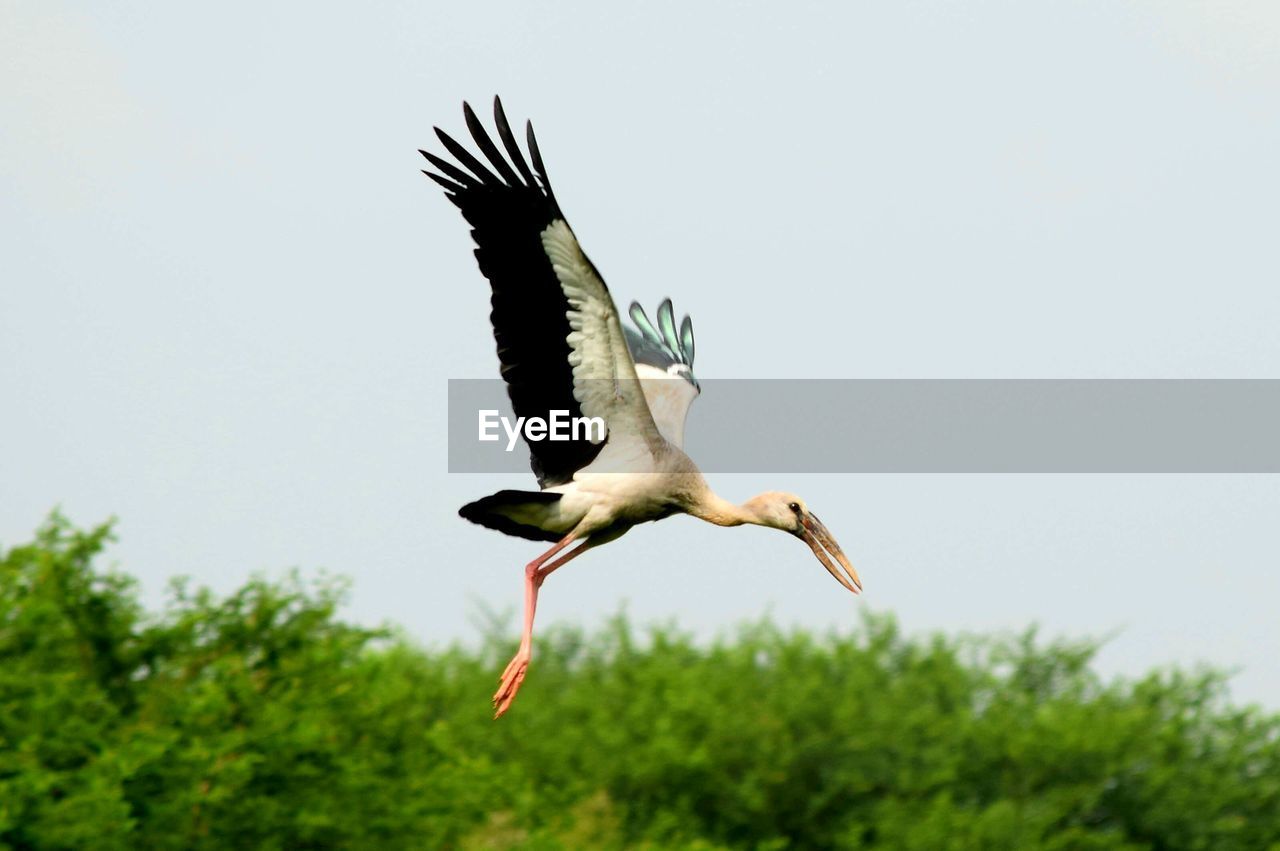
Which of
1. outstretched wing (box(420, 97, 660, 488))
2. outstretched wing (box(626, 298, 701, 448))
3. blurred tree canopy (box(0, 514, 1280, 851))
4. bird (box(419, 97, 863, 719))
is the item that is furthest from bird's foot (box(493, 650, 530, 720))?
blurred tree canopy (box(0, 514, 1280, 851))

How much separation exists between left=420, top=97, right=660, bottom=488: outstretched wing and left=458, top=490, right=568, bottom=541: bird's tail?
0.43 m

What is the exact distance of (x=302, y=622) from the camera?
65.4 feet

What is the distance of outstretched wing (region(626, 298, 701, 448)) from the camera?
10953mm

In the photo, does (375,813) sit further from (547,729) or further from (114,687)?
(547,729)

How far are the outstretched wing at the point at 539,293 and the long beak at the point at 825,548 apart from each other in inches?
49.7

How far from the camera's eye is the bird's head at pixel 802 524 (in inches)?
401

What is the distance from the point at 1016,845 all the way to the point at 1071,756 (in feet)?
7.25

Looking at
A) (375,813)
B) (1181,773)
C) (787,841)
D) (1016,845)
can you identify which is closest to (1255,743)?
(1181,773)

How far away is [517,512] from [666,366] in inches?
93.7

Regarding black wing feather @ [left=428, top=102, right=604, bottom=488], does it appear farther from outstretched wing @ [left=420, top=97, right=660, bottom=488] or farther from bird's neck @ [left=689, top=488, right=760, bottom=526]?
bird's neck @ [left=689, top=488, right=760, bottom=526]

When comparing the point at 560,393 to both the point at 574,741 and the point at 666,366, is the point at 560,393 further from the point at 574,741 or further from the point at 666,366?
the point at 574,741

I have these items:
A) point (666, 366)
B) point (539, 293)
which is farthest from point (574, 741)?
point (539, 293)

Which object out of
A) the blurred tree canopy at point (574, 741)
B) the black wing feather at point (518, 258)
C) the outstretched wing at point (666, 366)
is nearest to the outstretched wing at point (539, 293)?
the black wing feather at point (518, 258)

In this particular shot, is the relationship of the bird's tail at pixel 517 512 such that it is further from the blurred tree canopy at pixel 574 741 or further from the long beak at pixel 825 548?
the blurred tree canopy at pixel 574 741
